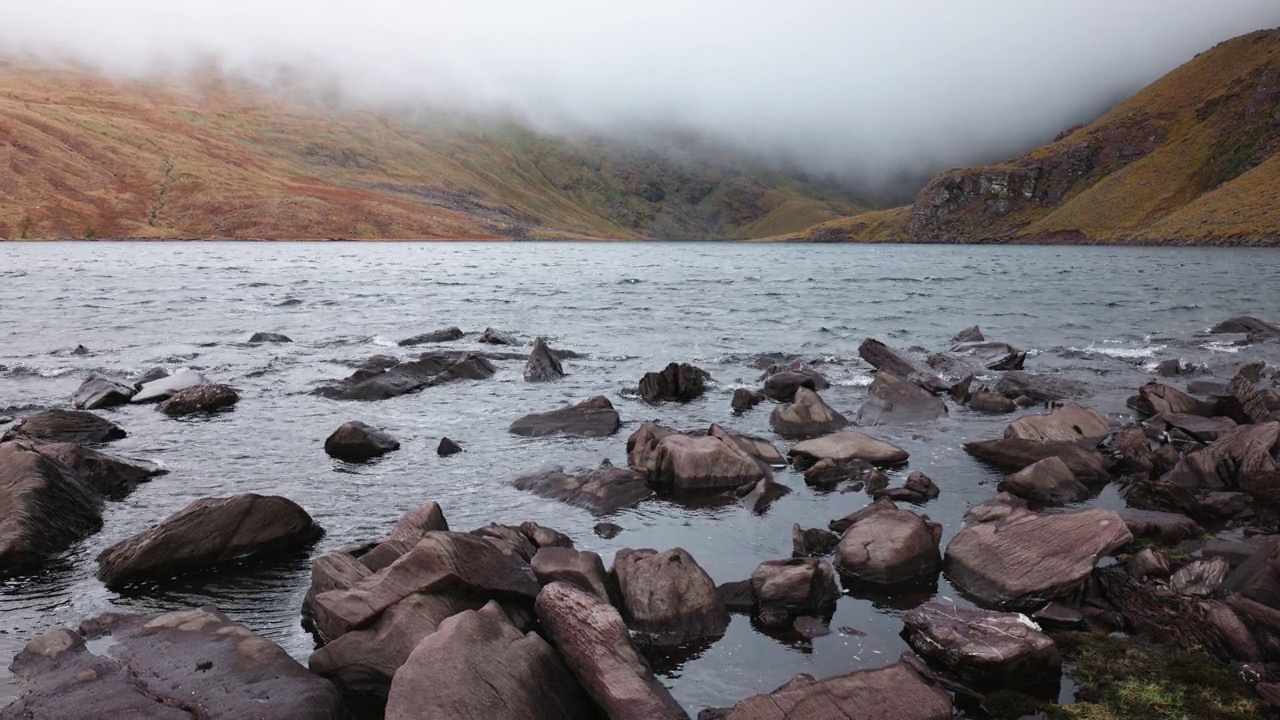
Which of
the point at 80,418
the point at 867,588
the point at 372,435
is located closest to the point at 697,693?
the point at 867,588

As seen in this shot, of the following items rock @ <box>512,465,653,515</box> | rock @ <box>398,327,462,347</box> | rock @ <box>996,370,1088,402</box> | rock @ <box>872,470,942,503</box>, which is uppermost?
rock @ <box>398,327,462,347</box>

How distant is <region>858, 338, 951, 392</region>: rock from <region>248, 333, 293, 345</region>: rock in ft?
100

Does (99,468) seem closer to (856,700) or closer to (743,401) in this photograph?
(856,700)

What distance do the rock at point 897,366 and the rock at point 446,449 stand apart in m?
16.4

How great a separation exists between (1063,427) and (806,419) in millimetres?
6875

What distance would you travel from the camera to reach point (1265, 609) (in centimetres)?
970

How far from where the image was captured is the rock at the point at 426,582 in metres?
10.1

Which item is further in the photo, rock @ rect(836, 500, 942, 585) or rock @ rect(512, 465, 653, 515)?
rock @ rect(512, 465, 653, 515)

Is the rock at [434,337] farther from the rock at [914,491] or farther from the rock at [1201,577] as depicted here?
the rock at [1201,577]

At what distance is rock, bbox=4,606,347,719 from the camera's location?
8.42m

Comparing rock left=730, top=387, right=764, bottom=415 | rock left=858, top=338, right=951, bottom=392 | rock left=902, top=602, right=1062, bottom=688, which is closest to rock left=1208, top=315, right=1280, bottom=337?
rock left=858, top=338, right=951, bottom=392

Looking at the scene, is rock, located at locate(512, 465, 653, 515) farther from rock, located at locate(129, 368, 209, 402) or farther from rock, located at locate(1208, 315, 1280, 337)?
rock, located at locate(1208, 315, 1280, 337)

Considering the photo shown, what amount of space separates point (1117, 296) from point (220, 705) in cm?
7812

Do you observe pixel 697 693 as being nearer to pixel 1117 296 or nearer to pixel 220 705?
pixel 220 705
